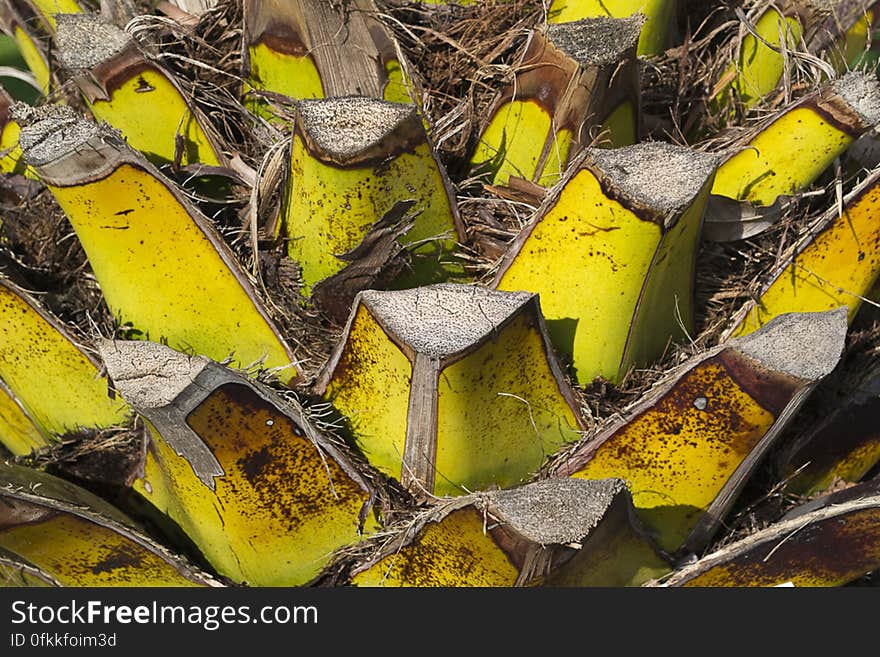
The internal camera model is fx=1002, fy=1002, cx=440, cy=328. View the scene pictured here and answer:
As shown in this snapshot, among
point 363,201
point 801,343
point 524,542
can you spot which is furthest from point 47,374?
point 801,343

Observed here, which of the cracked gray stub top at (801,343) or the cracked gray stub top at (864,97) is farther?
the cracked gray stub top at (864,97)

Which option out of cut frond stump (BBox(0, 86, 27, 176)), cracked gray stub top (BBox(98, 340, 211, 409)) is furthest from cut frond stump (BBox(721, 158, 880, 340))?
cut frond stump (BBox(0, 86, 27, 176))

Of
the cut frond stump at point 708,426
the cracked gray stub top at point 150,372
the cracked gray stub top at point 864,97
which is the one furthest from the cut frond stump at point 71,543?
the cracked gray stub top at point 864,97

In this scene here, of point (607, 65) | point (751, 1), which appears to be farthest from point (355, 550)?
point (751, 1)

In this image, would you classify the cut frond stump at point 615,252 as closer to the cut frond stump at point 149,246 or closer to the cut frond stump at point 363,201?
the cut frond stump at point 363,201

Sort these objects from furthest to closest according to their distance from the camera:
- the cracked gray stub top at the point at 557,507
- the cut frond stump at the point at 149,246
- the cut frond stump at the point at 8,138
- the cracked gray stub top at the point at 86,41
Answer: the cut frond stump at the point at 8,138, the cracked gray stub top at the point at 86,41, the cut frond stump at the point at 149,246, the cracked gray stub top at the point at 557,507

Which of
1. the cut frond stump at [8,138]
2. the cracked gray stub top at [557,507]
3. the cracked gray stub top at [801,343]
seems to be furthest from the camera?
the cut frond stump at [8,138]
